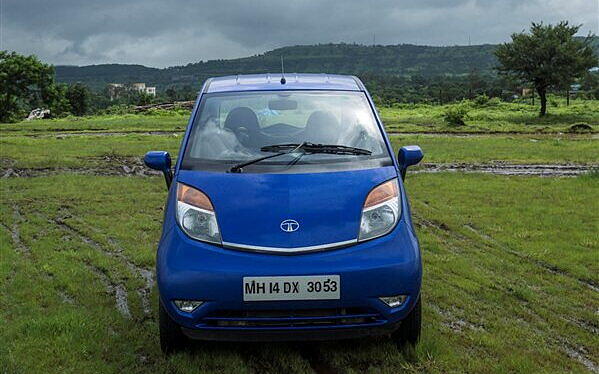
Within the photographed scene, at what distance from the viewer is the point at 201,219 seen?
381 centimetres

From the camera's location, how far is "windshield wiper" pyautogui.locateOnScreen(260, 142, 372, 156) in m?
4.38

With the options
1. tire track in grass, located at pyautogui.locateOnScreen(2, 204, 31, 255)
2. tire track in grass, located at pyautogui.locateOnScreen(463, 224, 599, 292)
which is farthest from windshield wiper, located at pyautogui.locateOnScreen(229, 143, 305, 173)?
tire track in grass, located at pyautogui.locateOnScreen(2, 204, 31, 255)

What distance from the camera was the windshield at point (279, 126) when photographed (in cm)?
433

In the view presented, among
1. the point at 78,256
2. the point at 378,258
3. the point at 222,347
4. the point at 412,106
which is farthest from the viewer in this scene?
the point at 412,106

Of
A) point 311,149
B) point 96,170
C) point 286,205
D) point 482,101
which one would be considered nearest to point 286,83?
point 311,149

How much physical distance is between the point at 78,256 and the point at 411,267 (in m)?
4.38

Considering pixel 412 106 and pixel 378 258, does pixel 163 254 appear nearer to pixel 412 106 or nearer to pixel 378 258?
pixel 378 258

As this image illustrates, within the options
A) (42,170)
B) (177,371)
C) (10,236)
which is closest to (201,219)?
(177,371)

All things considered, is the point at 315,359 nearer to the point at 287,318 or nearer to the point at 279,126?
the point at 287,318

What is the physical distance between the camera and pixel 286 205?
12.3 ft

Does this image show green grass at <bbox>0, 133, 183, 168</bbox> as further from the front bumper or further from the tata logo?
the tata logo

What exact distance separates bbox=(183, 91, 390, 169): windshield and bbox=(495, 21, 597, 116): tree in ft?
136

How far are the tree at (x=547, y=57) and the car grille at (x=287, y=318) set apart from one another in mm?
42885

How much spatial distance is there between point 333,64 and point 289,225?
500 ft
